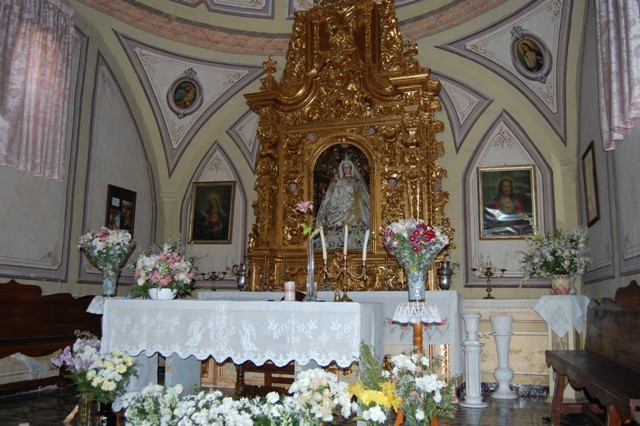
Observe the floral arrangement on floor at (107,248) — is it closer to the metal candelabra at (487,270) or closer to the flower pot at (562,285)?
the metal candelabra at (487,270)

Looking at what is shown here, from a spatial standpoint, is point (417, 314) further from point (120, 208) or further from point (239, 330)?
point (120, 208)

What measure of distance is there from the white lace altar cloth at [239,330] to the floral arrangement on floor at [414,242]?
1.18 m

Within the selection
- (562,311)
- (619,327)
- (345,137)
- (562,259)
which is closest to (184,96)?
(345,137)

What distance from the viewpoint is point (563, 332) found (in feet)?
25.2

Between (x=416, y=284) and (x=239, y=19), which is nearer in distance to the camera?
(x=416, y=284)

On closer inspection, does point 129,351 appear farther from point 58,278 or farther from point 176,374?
point 58,278

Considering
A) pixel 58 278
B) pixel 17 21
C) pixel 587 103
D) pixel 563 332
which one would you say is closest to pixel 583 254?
pixel 563 332

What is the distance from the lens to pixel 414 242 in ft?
20.2

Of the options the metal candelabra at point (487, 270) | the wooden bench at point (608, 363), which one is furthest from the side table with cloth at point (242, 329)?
the metal candelabra at point (487, 270)

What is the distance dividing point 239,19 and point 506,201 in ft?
18.5

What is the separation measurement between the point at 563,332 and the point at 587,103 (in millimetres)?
3191

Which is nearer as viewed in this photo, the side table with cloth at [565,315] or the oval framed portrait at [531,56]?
the side table with cloth at [565,315]

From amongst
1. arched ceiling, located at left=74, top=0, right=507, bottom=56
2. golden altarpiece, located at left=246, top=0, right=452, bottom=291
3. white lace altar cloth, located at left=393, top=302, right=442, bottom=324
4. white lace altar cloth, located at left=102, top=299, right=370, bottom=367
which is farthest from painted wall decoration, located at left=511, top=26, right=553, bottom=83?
white lace altar cloth, located at left=102, top=299, right=370, bottom=367

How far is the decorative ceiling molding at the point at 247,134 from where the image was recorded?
1115 cm
